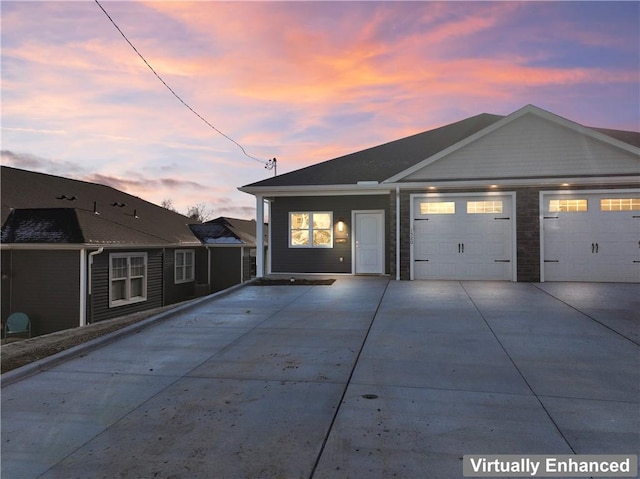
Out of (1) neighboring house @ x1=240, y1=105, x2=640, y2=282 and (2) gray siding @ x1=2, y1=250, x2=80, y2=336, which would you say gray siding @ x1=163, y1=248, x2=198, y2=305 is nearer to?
(2) gray siding @ x1=2, y1=250, x2=80, y2=336

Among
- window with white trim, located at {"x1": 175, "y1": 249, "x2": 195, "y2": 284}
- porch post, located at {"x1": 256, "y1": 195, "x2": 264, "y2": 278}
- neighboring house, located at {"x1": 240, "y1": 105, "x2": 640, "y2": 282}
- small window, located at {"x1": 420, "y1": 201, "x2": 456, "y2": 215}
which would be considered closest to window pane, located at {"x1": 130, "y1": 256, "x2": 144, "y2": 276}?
window with white trim, located at {"x1": 175, "y1": 249, "x2": 195, "y2": 284}

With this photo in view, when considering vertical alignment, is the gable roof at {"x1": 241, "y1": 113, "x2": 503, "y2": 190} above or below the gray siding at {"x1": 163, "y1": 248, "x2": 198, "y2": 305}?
above

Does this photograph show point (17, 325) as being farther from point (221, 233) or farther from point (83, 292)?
point (221, 233)

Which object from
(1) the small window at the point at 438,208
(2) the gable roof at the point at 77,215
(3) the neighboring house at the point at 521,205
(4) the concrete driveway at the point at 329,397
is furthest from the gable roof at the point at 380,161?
(4) the concrete driveway at the point at 329,397

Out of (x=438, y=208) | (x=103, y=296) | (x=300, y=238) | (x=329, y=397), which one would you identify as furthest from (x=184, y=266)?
(x=329, y=397)

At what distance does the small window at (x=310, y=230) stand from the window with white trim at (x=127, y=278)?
6247 mm

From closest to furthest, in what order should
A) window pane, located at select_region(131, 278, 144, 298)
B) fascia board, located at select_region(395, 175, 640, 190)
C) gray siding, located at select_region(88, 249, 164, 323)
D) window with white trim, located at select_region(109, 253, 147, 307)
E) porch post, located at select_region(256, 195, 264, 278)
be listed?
fascia board, located at select_region(395, 175, 640, 190), gray siding, located at select_region(88, 249, 164, 323), porch post, located at select_region(256, 195, 264, 278), window with white trim, located at select_region(109, 253, 147, 307), window pane, located at select_region(131, 278, 144, 298)

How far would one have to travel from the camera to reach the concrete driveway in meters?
2.93

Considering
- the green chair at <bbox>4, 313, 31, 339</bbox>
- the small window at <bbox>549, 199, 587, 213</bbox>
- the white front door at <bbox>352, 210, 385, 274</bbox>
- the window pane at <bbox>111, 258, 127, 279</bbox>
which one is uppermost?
the small window at <bbox>549, 199, 587, 213</bbox>

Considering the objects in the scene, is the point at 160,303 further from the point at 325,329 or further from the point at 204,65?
the point at 325,329

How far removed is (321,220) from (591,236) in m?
7.89

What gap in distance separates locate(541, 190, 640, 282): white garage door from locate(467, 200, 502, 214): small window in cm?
114

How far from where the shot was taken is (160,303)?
54.6 ft

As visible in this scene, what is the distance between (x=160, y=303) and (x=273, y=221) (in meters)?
6.65
